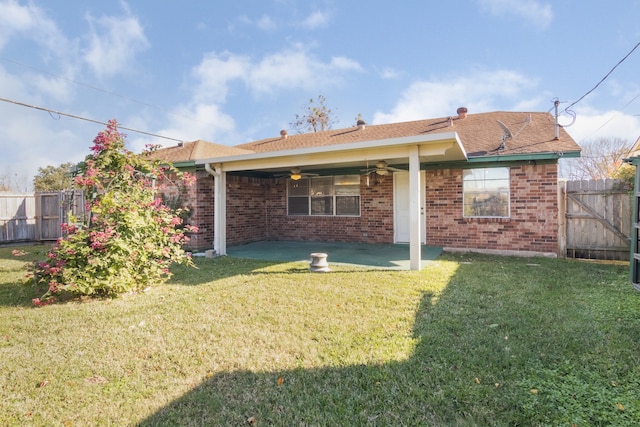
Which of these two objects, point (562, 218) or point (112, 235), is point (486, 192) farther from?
point (112, 235)

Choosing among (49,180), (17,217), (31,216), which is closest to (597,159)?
(31,216)

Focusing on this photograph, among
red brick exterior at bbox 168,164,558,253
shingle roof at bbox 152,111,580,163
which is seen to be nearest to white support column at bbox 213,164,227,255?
red brick exterior at bbox 168,164,558,253

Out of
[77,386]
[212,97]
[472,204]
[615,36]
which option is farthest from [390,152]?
[212,97]

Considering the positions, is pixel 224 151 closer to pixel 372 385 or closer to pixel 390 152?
pixel 390 152

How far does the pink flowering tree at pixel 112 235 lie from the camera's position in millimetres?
4758

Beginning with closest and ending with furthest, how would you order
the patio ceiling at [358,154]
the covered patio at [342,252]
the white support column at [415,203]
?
the patio ceiling at [358,154]
the white support column at [415,203]
the covered patio at [342,252]

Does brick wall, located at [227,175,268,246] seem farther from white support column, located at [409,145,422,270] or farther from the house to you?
white support column, located at [409,145,422,270]

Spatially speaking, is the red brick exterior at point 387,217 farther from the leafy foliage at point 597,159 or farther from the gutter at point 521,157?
the leafy foliage at point 597,159

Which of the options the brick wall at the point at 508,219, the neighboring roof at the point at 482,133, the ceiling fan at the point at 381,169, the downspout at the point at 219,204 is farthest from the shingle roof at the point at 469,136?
the downspout at the point at 219,204

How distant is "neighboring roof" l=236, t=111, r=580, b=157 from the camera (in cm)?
802

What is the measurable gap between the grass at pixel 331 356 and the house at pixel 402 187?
261 cm

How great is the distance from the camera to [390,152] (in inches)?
254

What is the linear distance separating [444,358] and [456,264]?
14.6 feet

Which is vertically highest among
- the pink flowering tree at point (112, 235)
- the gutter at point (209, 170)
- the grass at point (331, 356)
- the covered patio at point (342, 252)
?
the gutter at point (209, 170)
